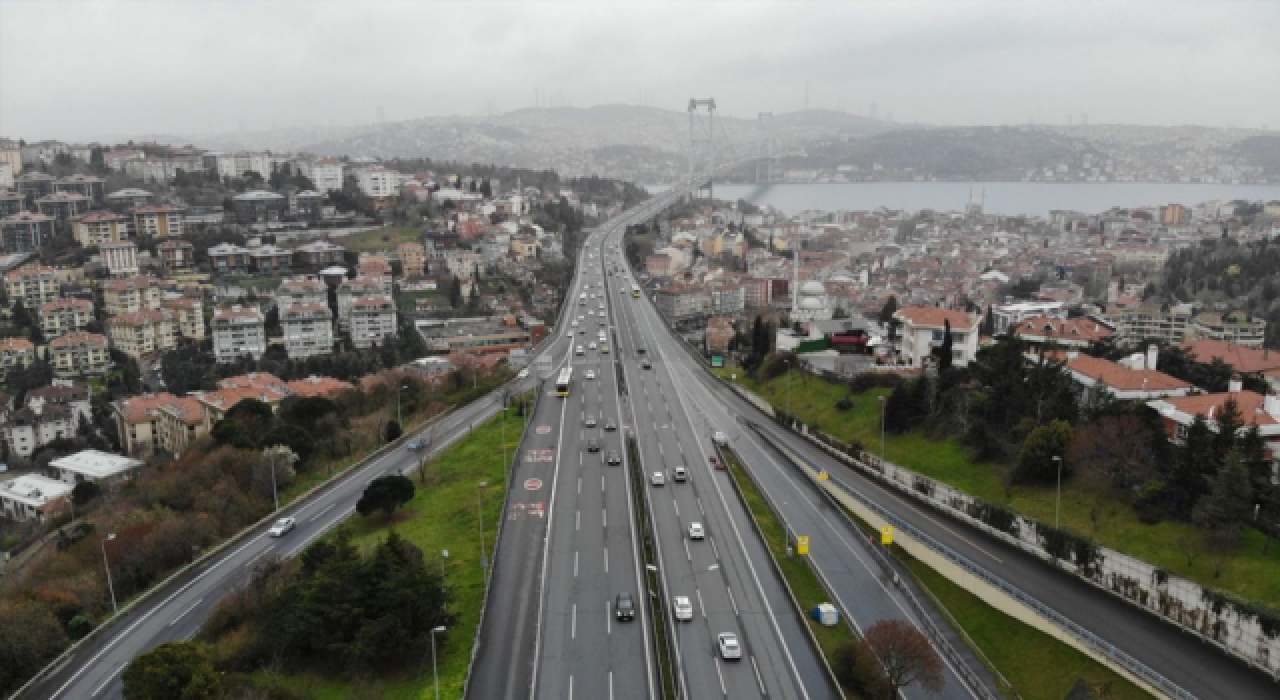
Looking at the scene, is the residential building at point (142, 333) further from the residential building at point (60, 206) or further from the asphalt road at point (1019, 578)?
the asphalt road at point (1019, 578)

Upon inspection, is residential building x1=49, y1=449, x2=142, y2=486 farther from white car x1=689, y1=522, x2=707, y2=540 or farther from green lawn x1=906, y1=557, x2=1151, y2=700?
green lawn x1=906, y1=557, x2=1151, y2=700

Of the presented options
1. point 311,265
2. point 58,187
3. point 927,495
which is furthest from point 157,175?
point 927,495

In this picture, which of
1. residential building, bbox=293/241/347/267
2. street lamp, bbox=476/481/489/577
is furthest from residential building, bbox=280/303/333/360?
street lamp, bbox=476/481/489/577

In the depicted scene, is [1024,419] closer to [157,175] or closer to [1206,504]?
[1206,504]

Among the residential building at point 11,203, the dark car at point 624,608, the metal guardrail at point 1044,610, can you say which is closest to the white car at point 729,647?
the dark car at point 624,608

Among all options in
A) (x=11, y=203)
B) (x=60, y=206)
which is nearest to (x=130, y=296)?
(x=60, y=206)

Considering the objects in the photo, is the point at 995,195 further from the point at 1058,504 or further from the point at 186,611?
the point at 186,611

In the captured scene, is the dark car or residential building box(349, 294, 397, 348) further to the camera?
residential building box(349, 294, 397, 348)
